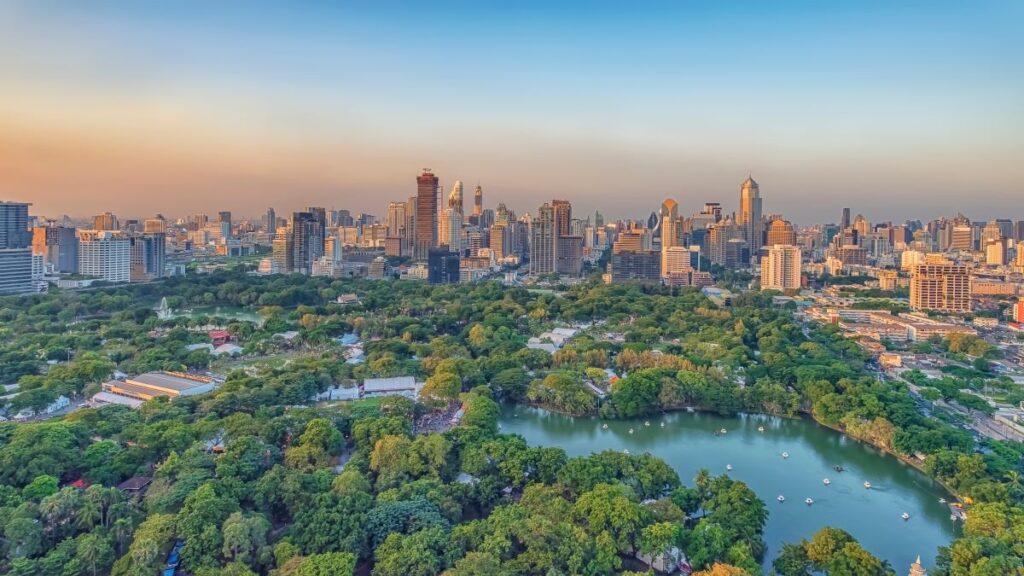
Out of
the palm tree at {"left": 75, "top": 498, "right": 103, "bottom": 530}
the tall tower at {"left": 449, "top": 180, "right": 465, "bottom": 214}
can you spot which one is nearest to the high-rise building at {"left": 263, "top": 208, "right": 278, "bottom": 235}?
the tall tower at {"left": 449, "top": 180, "right": 465, "bottom": 214}

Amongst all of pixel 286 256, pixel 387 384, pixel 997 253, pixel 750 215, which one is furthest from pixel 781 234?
pixel 387 384

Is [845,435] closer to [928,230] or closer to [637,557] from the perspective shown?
[637,557]

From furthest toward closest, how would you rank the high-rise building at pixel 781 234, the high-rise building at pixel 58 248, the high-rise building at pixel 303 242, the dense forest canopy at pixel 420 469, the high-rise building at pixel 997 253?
the high-rise building at pixel 781 234 → the high-rise building at pixel 997 253 → the high-rise building at pixel 303 242 → the high-rise building at pixel 58 248 → the dense forest canopy at pixel 420 469

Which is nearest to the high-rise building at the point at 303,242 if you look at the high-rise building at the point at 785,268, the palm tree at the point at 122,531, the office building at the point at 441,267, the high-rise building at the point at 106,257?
the office building at the point at 441,267

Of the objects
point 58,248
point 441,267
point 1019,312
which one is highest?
point 58,248

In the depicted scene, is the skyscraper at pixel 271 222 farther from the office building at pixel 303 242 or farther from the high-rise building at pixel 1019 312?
the high-rise building at pixel 1019 312

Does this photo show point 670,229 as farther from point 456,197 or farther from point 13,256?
point 13,256
